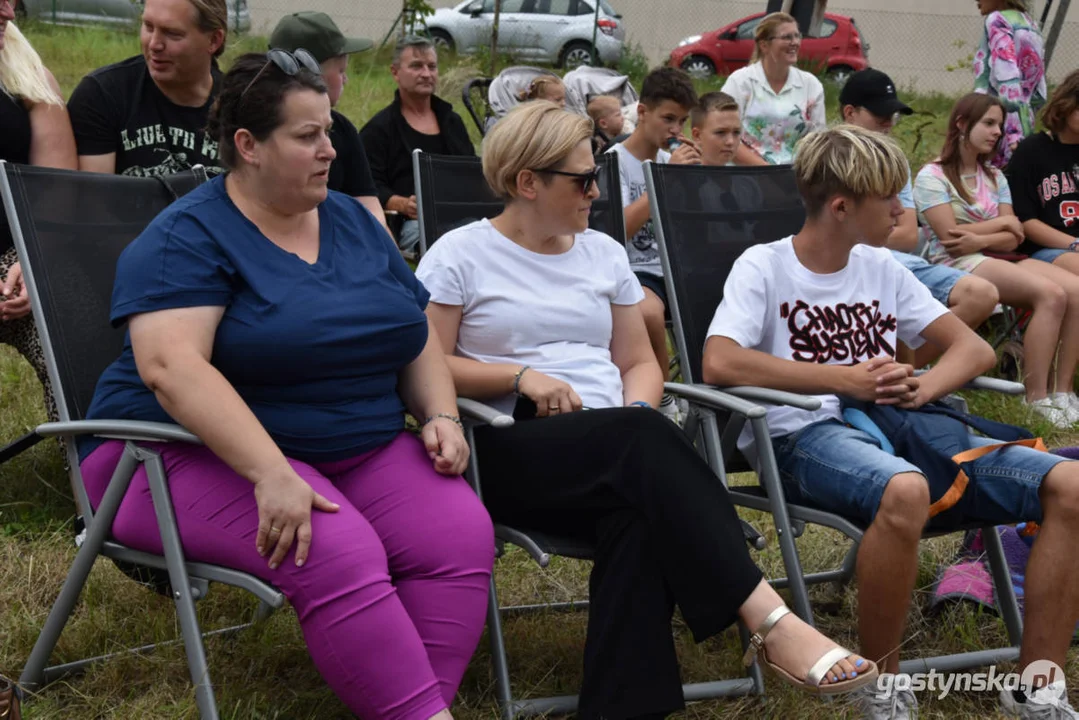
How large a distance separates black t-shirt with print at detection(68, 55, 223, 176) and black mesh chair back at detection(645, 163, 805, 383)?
1.39 m

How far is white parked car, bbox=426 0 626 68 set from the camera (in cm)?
1681

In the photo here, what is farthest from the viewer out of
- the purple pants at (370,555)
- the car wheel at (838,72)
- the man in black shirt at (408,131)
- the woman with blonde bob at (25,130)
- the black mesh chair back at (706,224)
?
the car wheel at (838,72)

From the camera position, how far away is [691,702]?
2945 mm

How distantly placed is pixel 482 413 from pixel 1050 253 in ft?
14.1

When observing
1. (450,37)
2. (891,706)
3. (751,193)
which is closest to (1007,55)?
(751,193)

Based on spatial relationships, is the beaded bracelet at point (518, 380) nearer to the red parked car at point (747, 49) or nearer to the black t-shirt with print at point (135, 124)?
the black t-shirt with print at point (135, 124)

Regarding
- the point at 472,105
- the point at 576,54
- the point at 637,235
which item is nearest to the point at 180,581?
the point at 637,235

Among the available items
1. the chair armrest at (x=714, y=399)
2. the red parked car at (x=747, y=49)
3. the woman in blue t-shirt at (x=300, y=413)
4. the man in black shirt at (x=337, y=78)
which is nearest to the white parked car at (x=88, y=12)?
the red parked car at (x=747, y=49)

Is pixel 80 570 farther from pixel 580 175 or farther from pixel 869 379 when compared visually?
pixel 869 379

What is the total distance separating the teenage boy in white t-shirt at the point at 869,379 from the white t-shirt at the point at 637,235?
1692 mm

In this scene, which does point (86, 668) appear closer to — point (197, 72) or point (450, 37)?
point (197, 72)

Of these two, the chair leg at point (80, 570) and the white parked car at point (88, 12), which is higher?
the chair leg at point (80, 570)

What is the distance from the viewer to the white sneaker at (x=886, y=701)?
2.79 metres

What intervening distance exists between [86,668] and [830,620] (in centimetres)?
197
